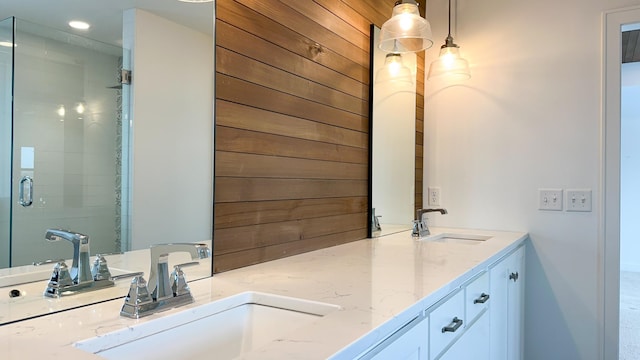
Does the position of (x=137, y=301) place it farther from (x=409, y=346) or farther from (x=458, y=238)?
(x=458, y=238)

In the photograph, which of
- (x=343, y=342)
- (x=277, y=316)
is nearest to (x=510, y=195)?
(x=277, y=316)

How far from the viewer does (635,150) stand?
19.4 ft

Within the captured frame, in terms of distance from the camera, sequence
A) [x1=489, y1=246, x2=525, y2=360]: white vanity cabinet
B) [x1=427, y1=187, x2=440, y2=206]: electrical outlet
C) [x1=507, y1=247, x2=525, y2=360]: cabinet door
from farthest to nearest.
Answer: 1. [x1=427, y1=187, x2=440, y2=206]: electrical outlet
2. [x1=507, y1=247, x2=525, y2=360]: cabinet door
3. [x1=489, y1=246, x2=525, y2=360]: white vanity cabinet

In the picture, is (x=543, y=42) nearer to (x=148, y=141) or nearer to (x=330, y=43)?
(x=330, y=43)

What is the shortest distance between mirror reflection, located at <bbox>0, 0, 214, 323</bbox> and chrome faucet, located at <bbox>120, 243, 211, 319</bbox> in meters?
0.13

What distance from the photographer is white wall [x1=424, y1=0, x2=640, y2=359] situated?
2299mm

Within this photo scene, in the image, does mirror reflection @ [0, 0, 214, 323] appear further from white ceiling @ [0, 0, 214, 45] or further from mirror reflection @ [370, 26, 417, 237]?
mirror reflection @ [370, 26, 417, 237]

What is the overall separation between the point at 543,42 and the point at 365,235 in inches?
55.9

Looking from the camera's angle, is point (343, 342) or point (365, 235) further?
point (365, 235)

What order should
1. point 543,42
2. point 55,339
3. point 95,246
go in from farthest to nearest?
point 543,42
point 95,246
point 55,339

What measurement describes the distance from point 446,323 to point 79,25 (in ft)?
3.85

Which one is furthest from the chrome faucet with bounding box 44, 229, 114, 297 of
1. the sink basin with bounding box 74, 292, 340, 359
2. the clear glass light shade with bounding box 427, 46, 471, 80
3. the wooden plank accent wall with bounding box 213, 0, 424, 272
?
the clear glass light shade with bounding box 427, 46, 471, 80

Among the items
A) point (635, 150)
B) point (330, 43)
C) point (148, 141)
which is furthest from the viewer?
point (635, 150)

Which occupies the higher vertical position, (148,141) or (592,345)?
(148,141)
